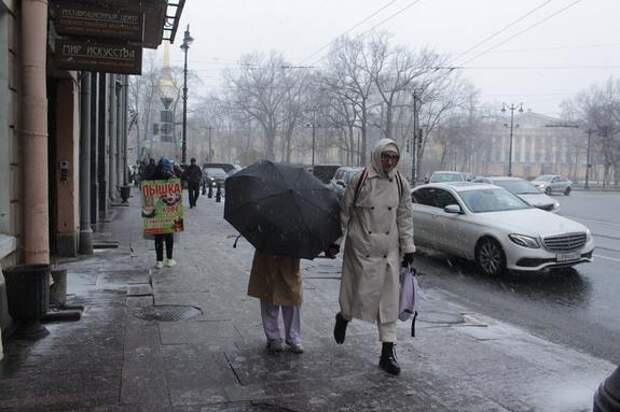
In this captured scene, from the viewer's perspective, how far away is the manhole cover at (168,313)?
6871mm

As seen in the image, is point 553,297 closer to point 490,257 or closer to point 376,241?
point 490,257

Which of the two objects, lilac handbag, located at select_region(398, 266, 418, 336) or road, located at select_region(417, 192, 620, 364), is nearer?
lilac handbag, located at select_region(398, 266, 418, 336)

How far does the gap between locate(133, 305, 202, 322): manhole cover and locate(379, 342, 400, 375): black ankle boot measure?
2.49m

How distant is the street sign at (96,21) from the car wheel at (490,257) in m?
6.37

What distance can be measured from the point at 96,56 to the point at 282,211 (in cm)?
500

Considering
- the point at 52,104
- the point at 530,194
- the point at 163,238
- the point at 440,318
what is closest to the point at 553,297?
the point at 440,318

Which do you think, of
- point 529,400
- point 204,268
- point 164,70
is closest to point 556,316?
point 529,400

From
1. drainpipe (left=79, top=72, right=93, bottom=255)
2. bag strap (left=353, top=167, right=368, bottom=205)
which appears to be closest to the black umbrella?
bag strap (left=353, top=167, right=368, bottom=205)

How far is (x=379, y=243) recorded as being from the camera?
17.3ft

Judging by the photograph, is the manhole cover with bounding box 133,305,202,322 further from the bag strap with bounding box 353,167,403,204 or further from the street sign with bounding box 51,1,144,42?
the street sign with bounding box 51,1,144,42

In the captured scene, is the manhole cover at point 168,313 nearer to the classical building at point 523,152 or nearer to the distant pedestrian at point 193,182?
the distant pedestrian at point 193,182

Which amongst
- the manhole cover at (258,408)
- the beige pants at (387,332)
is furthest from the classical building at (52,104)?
the beige pants at (387,332)

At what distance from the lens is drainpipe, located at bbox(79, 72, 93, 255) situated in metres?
11.4

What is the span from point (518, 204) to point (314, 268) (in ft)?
13.3
